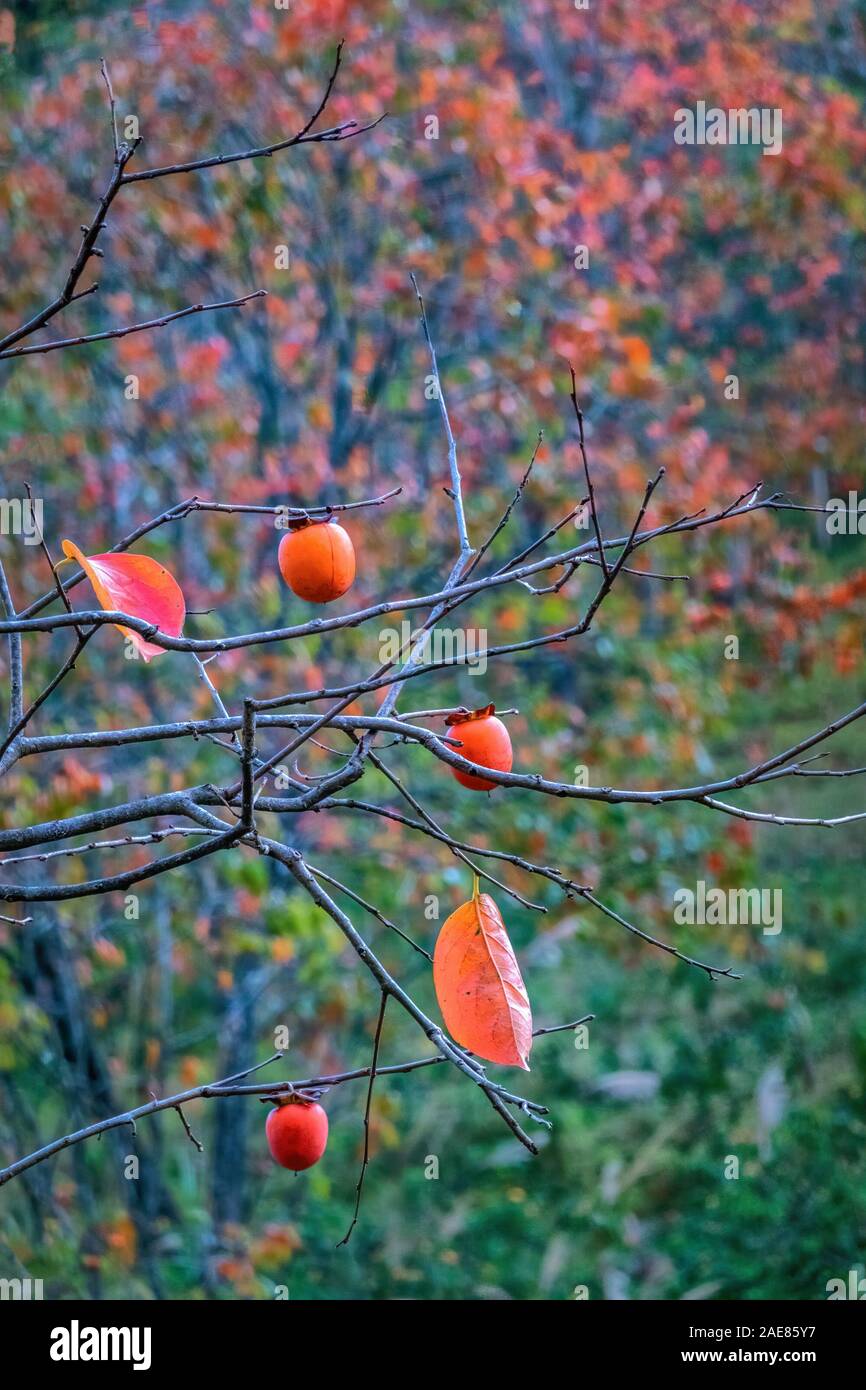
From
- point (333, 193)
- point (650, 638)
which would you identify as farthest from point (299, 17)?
point (650, 638)

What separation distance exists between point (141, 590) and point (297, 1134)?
2.24 ft

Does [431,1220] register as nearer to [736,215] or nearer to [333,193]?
[333,193]

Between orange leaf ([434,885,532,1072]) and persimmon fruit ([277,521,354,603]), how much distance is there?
369 millimetres

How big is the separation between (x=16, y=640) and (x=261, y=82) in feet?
11.2

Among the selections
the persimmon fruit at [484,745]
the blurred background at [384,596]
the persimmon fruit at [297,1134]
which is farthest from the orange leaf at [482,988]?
the blurred background at [384,596]

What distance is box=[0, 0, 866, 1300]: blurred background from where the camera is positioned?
4168 millimetres

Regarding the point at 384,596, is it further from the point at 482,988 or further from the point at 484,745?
the point at 482,988

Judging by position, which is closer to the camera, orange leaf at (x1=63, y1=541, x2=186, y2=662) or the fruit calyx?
orange leaf at (x1=63, y1=541, x2=186, y2=662)

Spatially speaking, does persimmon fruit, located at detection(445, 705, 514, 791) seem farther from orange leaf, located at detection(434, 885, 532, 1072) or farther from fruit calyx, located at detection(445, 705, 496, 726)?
orange leaf, located at detection(434, 885, 532, 1072)

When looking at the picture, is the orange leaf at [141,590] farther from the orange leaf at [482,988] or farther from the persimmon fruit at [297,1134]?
the persimmon fruit at [297,1134]

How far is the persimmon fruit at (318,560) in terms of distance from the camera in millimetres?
1441

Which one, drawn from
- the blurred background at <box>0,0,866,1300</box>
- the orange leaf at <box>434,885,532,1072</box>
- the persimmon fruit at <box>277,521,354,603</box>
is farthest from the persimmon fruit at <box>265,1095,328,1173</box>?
the blurred background at <box>0,0,866,1300</box>

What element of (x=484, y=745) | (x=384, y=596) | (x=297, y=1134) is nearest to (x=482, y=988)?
(x=484, y=745)

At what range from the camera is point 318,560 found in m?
1.44
